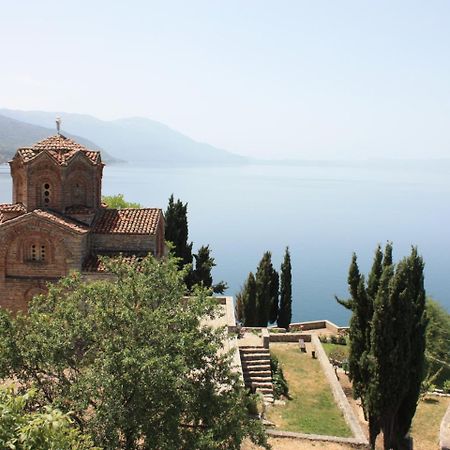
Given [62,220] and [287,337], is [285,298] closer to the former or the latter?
[287,337]

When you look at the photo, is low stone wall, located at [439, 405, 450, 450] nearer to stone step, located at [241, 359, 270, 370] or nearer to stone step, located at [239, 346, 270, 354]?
stone step, located at [241, 359, 270, 370]

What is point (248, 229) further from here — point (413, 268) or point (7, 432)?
point (7, 432)

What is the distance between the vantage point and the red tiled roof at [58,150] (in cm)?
2047

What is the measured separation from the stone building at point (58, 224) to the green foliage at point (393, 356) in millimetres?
9405

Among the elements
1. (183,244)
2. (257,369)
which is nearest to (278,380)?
(257,369)

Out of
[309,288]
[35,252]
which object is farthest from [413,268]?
[309,288]

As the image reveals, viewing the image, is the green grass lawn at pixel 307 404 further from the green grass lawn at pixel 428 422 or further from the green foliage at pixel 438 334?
the green foliage at pixel 438 334

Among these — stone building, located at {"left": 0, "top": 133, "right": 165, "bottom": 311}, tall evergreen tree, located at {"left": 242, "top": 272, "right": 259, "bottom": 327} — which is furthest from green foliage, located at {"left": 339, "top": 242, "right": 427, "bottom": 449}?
tall evergreen tree, located at {"left": 242, "top": 272, "right": 259, "bottom": 327}

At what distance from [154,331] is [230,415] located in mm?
2295

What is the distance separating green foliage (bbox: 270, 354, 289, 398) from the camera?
18.3m

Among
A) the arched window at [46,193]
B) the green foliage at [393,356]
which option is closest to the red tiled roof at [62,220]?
the arched window at [46,193]

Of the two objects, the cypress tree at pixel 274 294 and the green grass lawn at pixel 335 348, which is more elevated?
the cypress tree at pixel 274 294

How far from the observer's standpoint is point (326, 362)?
2136 cm

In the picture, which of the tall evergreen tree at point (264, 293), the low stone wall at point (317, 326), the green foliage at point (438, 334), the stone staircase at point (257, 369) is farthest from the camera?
the tall evergreen tree at point (264, 293)
